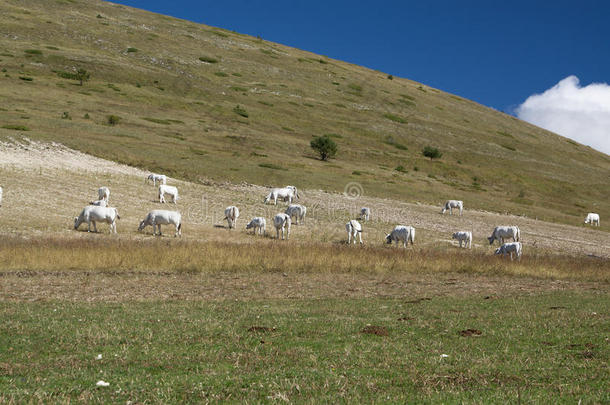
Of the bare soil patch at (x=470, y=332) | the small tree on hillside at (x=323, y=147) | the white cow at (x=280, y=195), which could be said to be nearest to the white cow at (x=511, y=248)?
the white cow at (x=280, y=195)

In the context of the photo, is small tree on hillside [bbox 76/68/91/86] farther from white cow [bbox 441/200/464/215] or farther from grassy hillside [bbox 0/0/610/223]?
white cow [bbox 441/200/464/215]

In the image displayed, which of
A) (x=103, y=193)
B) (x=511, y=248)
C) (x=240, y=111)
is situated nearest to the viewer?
(x=511, y=248)

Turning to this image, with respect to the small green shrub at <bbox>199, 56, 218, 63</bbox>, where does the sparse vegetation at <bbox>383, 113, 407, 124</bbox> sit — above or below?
below

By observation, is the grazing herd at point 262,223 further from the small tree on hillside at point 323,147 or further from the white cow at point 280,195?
the small tree on hillside at point 323,147

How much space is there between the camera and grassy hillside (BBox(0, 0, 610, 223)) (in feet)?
232

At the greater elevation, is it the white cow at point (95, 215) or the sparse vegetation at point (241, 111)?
the sparse vegetation at point (241, 111)

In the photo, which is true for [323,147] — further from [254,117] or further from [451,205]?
[451,205]

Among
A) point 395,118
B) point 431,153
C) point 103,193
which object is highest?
point 395,118

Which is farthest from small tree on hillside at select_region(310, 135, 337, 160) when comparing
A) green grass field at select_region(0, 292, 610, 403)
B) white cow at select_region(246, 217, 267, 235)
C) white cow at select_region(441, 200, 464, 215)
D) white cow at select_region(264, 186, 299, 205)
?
green grass field at select_region(0, 292, 610, 403)

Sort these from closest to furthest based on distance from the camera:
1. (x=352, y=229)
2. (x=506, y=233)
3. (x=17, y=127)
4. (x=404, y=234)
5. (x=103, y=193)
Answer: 1. (x=404, y=234)
2. (x=352, y=229)
3. (x=506, y=233)
4. (x=103, y=193)
5. (x=17, y=127)

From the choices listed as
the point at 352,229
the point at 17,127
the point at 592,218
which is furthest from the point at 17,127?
the point at 592,218

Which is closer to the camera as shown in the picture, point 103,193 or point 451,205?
point 103,193

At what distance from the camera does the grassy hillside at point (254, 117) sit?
70.6 metres

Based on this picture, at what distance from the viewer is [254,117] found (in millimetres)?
109625
